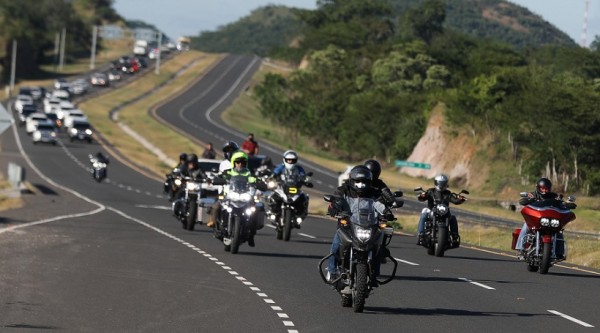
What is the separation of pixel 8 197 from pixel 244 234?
21.8 metres

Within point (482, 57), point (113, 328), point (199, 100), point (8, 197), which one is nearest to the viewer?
point (113, 328)

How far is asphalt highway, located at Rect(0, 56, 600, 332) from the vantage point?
1501 cm

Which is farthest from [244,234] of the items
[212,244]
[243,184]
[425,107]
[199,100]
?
[199,100]

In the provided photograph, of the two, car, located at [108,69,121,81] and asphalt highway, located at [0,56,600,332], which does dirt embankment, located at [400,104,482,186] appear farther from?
car, located at [108,69,121,81]

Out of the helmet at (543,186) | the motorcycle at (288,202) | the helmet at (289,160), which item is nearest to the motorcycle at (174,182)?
the motorcycle at (288,202)

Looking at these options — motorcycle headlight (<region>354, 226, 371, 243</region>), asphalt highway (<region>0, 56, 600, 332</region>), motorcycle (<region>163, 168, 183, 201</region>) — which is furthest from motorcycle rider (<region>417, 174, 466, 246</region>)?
motorcycle headlight (<region>354, 226, 371, 243</region>)

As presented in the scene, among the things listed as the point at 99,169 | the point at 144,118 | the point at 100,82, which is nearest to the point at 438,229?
the point at 99,169

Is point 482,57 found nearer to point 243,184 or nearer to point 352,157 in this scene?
point 352,157

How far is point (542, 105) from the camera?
85.6m

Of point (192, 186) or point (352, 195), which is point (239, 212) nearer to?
point (192, 186)

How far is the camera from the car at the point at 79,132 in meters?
95.4

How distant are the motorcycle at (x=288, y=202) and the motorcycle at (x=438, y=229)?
10.7ft

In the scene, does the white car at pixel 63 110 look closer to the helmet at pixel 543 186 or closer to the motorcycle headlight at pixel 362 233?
the helmet at pixel 543 186

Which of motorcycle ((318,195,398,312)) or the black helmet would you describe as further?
the black helmet
